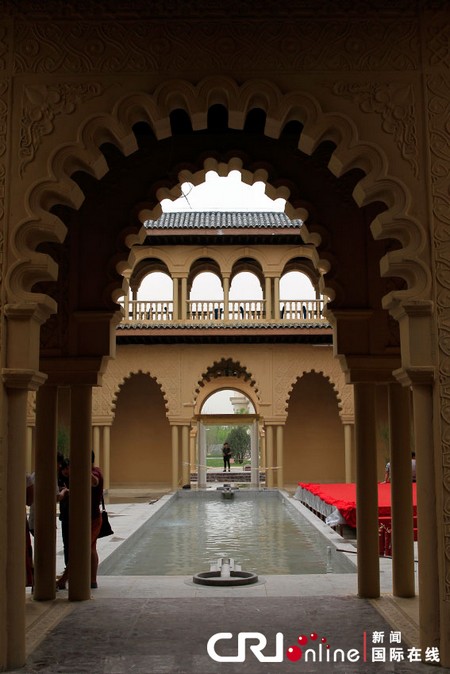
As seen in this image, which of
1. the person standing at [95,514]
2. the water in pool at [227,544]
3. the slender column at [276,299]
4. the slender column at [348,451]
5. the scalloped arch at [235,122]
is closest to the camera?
the scalloped arch at [235,122]

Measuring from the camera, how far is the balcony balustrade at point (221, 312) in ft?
76.9

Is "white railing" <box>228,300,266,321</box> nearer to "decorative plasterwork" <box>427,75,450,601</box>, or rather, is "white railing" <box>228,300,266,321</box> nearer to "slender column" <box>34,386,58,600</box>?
"slender column" <box>34,386,58,600</box>

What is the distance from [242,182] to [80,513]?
3616 millimetres

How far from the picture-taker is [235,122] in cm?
529

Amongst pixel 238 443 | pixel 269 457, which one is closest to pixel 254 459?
pixel 269 457

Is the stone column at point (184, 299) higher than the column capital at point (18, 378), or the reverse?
the stone column at point (184, 299)

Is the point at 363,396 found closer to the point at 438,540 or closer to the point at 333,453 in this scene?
the point at 438,540

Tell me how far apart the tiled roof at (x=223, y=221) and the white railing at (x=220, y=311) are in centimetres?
239

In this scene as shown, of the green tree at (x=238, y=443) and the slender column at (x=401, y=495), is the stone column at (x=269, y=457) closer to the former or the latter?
the slender column at (x=401, y=495)

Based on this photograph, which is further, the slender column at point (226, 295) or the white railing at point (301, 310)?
the white railing at point (301, 310)

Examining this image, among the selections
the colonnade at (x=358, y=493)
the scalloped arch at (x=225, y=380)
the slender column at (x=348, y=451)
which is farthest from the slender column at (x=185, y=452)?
the colonnade at (x=358, y=493)

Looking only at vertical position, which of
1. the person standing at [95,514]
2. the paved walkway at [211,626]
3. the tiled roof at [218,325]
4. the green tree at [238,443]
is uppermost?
the tiled roof at [218,325]

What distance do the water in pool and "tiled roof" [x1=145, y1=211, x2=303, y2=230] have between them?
8.95 meters

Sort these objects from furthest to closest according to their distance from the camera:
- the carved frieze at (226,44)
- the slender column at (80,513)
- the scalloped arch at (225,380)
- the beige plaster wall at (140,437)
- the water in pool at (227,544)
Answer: the beige plaster wall at (140,437) → the scalloped arch at (225,380) → the water in pool at (227,544) → the slender column at (80,513) → the carved frieze at (226,44)
